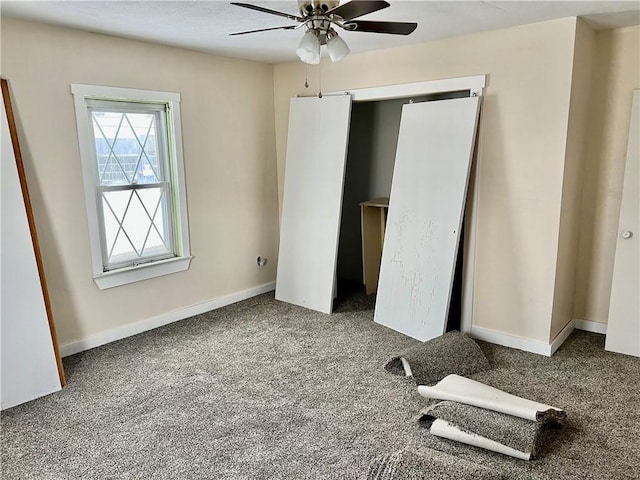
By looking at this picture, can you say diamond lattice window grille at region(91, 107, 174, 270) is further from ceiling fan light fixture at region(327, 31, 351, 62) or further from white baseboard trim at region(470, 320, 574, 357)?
white baseboard trim at region(470, 320, 574, 357)

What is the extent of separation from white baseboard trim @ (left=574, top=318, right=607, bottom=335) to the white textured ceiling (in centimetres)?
228

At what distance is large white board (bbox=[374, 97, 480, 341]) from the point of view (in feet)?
11.6

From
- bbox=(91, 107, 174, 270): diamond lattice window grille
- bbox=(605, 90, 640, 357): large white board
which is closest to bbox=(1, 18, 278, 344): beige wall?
bbox=(91, 107, 174, 270): diamond lattice window grille

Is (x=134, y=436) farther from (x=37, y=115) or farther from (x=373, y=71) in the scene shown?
(x=373, y=71)

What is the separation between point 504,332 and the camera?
3637 mm

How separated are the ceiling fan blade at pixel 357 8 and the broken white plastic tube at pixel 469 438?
205 cm

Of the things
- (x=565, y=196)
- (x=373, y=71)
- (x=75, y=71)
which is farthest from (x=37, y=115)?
(x=565, y=196)

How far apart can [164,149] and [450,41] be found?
250 cm

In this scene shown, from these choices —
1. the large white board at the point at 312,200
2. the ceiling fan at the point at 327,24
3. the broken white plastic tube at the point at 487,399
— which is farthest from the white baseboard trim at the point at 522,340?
the ceiling fan at the point at 327,24

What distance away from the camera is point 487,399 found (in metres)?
2.48

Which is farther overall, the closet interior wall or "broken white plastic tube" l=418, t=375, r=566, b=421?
the closet interior wall

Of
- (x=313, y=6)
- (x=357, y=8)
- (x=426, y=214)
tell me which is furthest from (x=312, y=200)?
(x=357, y=8)

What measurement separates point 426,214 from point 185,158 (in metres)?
2.13

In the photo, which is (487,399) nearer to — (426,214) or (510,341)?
(510,341)
